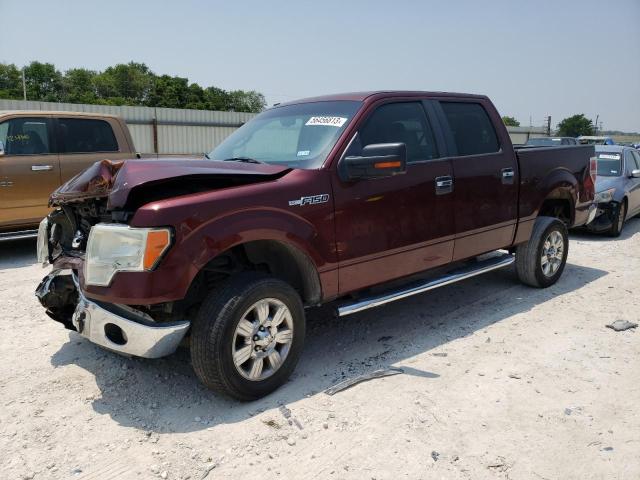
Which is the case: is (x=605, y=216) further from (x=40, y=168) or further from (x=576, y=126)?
(x=576, y=126)

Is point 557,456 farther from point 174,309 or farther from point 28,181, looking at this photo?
point 28,181

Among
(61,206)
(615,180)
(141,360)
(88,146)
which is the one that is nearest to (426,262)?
(141,360)

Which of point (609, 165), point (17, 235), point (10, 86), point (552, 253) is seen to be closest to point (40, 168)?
point (17, 235)

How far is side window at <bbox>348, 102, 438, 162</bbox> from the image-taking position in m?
3.92

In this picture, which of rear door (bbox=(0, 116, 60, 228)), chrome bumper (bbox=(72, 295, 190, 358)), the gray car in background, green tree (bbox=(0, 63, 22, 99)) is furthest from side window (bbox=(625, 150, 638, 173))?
green tree (bbox=(0, 63, 22, 99))

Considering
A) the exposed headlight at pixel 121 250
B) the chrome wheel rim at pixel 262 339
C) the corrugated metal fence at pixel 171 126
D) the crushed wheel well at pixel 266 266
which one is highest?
the corrugated metal fence at pixel 171 126

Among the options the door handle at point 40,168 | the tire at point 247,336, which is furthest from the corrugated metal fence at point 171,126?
the tire at point 247,336

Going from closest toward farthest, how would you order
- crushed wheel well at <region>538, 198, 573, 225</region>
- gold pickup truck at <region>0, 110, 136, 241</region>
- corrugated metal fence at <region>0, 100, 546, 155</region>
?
crushed wheel well at <region>538, 198, 573, 225</region>, gold pickup truck at <region>0, 110, 136, 241</region>, corrugated metal fence at <region>0, 100, 546, 155</region>

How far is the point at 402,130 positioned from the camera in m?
4.22

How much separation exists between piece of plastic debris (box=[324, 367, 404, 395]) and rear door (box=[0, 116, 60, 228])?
5.43 m

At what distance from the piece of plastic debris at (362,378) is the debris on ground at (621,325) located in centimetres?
216

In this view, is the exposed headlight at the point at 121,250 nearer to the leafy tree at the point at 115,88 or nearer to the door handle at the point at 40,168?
the door handle at the point at 40,168

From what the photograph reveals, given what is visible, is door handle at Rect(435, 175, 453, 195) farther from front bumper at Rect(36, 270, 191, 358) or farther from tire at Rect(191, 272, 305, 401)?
front bumper at Rect(36, 270, 191, 358)

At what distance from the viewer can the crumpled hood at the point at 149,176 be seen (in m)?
3.05
